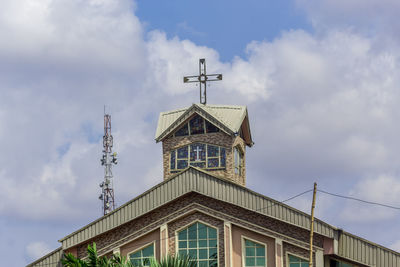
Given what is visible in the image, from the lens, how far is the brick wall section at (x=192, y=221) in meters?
36.9

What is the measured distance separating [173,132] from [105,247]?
31.3 feet

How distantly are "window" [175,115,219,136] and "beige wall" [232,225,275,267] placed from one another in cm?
890

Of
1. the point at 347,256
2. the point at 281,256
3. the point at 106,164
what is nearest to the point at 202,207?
the point at 281,256

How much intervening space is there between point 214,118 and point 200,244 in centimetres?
917

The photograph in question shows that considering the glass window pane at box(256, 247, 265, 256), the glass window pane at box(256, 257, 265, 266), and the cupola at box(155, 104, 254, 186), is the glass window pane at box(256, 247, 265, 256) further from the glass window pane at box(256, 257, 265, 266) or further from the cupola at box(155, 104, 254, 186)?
the cupola at box(155, 104, 254, 186)

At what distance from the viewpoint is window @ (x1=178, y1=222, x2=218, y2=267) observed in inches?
1457

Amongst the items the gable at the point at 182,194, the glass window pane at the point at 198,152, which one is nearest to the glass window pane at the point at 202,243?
the gable at the point at 182,194

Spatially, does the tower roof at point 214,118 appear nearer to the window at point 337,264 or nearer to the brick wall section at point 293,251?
the brick wall section at point 293,251

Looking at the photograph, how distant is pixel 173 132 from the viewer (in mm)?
45250

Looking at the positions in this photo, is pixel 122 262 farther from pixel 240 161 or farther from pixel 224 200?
pixel 240 161

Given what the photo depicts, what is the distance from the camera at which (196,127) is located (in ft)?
147

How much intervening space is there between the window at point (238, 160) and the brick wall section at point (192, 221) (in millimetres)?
7885

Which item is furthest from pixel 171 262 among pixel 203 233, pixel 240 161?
pixel 240 161

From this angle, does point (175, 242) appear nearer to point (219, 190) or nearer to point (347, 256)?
point (219, 190)
